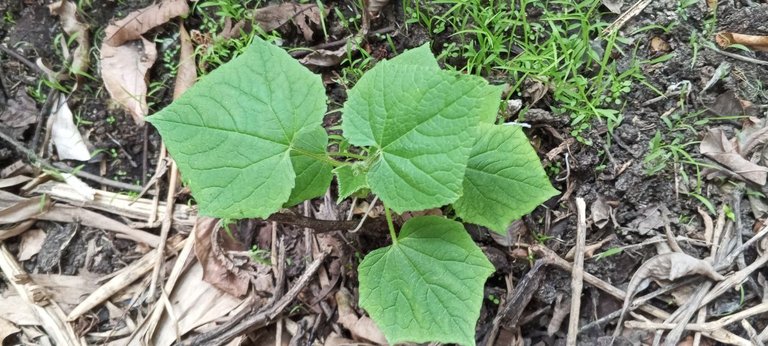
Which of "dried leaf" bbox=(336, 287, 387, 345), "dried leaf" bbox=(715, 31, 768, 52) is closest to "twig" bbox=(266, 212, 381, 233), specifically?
"dried leaf" bbox=(336, 287, 387, 345)

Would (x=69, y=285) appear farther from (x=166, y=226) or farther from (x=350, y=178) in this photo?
(x=350, y=178)

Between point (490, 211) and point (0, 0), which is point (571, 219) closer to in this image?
point (490, 211)

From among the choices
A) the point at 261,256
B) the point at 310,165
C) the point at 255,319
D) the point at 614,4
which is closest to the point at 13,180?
the point at 261,256

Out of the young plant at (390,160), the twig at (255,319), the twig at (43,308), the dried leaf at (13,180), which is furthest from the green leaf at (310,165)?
the dried leaf at (13,180)

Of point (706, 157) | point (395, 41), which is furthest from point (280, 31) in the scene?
point (706, 157)

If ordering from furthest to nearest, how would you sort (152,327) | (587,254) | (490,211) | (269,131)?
(152,327) < (587,254) < (490,211) < (269,131)

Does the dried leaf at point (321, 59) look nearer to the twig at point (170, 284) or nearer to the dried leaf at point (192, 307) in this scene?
the twig at point (170, 284)

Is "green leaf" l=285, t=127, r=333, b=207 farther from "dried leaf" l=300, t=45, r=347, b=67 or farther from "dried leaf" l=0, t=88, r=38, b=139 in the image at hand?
"dried leaf" l=0, t=88, r=38, b=139
